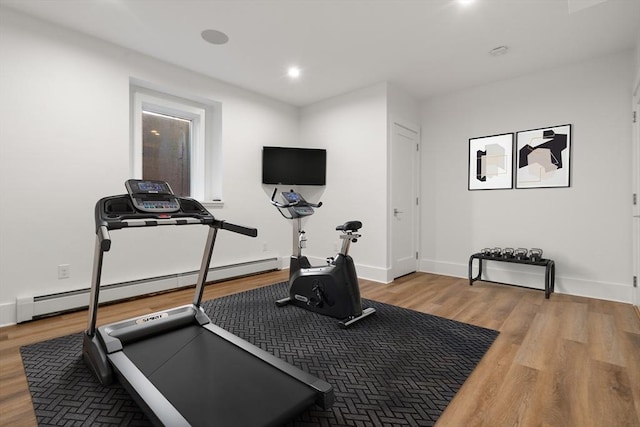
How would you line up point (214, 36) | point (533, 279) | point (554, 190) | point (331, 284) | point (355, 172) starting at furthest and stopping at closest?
point (355, 172) → point (533, 279) → point (554, 190) → point (214, 36) → point (331, 284)

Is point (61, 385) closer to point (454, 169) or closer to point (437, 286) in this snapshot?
point (437, 286)

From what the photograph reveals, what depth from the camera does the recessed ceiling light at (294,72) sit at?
401 centimetres

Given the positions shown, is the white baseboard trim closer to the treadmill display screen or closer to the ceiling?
the ceiling

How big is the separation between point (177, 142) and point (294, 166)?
Result: 1695 millimetres

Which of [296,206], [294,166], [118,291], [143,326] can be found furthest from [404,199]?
[118,291]

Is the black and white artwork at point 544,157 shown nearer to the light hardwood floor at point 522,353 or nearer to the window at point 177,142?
the light hardwood floor at point 522,353

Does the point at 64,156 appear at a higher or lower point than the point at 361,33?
lower

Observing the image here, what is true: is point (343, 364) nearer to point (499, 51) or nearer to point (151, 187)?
point (151, 187)

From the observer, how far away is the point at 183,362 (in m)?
1.87

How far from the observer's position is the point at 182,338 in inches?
86.2

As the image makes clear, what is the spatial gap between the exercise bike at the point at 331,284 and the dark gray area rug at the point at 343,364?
9 centimetres

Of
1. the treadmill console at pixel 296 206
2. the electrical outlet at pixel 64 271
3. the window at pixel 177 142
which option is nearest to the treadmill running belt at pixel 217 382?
the treadmill console at pixel 296 206

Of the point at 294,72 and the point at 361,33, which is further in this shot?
the point at 294,72

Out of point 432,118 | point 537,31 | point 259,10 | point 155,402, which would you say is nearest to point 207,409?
point 155,402
